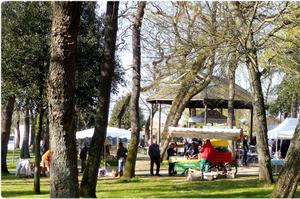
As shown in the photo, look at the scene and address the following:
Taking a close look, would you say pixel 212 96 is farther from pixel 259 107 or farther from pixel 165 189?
pixel 165 189

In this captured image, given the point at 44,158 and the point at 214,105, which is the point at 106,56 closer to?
the point at 44,158

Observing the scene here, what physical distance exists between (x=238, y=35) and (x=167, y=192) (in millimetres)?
5181

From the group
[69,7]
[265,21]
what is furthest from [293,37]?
[69,7]

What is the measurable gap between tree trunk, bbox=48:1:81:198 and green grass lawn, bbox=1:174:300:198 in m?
6.32

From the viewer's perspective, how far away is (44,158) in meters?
23.7

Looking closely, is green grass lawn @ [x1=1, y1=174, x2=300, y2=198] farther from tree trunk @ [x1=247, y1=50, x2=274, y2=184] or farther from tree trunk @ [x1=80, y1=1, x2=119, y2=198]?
tree trunk @ [x1=80, y1=1, x2=119, y2=198]

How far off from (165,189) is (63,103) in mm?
9275

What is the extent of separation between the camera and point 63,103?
916 centimetres

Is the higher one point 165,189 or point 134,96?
point 134,96

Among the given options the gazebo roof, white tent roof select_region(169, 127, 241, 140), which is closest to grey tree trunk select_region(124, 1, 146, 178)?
white tent roof select_region(169, 127, 241, 140)

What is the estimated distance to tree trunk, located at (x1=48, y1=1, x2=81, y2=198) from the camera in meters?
9.08

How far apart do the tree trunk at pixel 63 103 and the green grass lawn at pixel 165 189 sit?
632cm

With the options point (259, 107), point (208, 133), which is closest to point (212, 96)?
point (208, 133)

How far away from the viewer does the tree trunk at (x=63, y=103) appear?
908 centimetres
